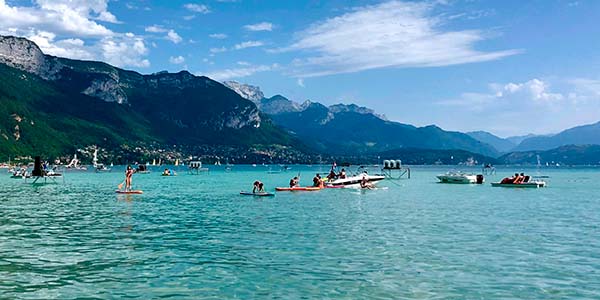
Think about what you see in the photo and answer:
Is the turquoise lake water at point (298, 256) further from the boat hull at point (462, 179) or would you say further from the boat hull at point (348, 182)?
the boat hull at point (462, 179)

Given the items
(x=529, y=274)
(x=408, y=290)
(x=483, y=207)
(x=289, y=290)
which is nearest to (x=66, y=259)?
(x=289, y=290)

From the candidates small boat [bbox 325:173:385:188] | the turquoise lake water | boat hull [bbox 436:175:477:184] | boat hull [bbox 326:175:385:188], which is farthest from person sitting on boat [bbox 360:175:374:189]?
the turquoise lake water

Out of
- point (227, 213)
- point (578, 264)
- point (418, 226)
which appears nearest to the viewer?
point (578, 264)

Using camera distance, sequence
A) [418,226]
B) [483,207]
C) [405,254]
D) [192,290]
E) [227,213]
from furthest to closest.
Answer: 1. [483,207]
2. [227,213]
3. [418,226]
4. [405,254]
5. [192,290]

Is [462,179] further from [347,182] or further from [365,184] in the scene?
[365,184]

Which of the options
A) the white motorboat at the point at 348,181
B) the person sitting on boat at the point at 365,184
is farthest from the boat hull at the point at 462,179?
the person sitting on boat at the point at 365,184

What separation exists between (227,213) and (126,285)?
123 ft

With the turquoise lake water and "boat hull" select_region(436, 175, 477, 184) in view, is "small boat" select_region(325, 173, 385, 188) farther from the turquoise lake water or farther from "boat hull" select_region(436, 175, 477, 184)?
the turquoise lake water

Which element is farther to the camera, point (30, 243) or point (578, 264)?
point (30, 243)

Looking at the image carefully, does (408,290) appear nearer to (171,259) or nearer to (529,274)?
(529,274)

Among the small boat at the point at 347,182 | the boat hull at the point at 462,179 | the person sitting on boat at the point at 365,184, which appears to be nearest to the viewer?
the person sitting on boat at the point at 365,184

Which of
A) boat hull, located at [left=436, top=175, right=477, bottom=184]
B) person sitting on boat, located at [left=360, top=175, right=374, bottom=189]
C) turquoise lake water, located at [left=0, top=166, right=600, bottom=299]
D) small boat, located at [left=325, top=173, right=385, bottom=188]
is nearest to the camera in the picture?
turquoise lake water, located at [left=0, top=166, right=600, bottom=299]

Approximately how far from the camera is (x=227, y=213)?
6350 cm

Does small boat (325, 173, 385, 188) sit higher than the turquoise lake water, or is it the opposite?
small boat (325, 173, 385, 188)
